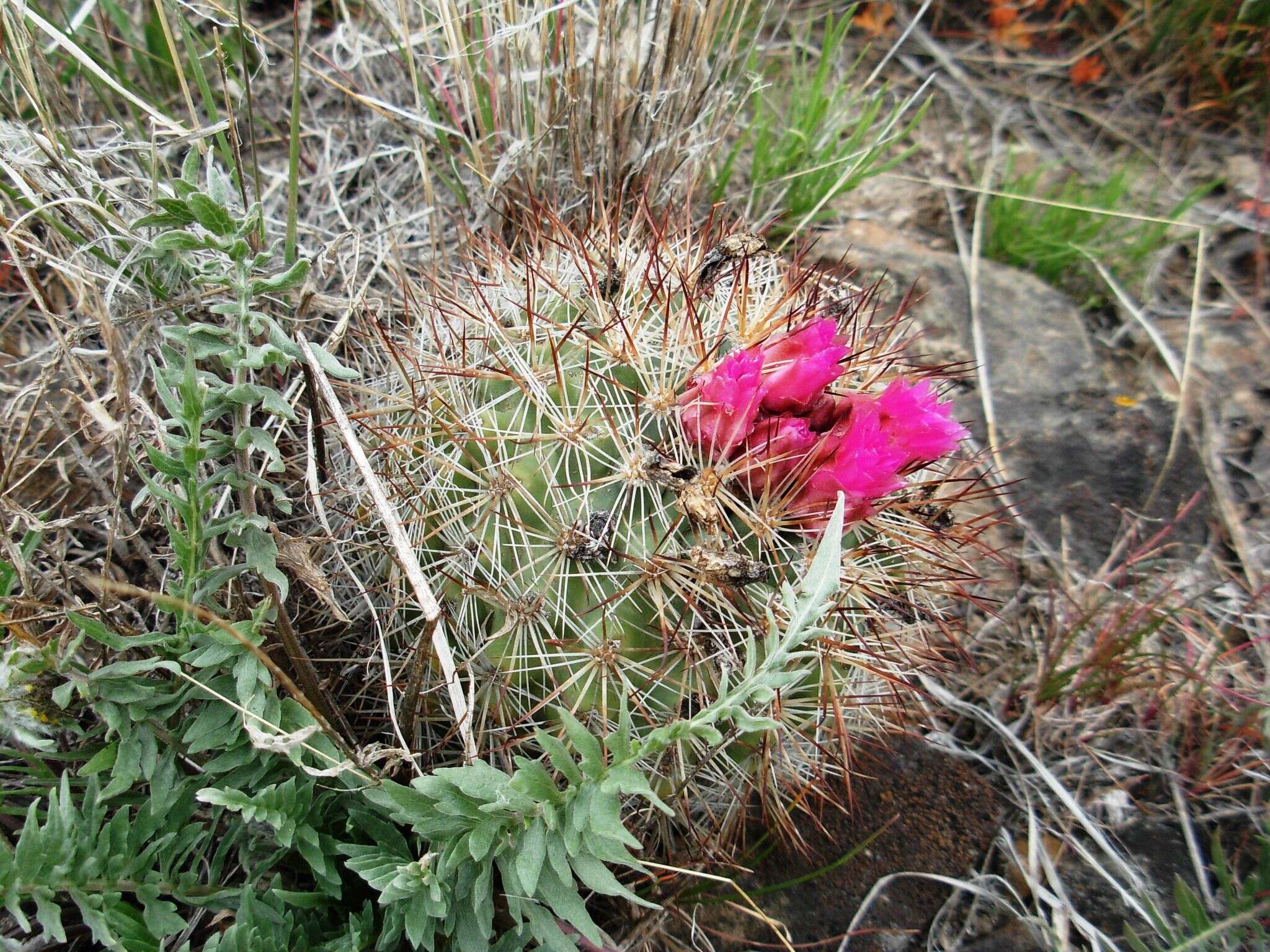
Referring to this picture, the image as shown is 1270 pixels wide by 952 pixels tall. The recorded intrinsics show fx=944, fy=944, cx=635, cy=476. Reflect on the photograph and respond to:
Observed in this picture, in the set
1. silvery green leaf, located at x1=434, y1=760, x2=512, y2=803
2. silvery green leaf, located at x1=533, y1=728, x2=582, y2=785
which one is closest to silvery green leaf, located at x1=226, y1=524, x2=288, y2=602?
silvery green leaf, located at x1=434, y1=760, x2=512, y2=803

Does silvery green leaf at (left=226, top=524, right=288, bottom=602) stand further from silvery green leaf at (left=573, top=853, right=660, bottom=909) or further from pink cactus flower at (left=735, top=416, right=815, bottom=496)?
pink cactus flower at (left=735, top=416, right=815, bottom=496)

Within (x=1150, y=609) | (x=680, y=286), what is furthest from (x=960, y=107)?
(x=680, y=286)

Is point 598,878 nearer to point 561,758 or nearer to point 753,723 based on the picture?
point 561,758

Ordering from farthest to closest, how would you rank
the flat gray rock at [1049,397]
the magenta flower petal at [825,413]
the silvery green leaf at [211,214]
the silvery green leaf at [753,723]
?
1. the flat gray rock at [1049,397]
2. the magenta flower petal at [825,413]
3. the silvery green leaf at [211,214]
4. the silvery green leaf at [753,723]

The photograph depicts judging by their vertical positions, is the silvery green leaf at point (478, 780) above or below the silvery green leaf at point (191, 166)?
below

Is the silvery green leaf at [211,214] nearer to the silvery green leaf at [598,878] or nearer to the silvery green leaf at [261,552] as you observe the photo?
the silvery green leaf at [261,552]

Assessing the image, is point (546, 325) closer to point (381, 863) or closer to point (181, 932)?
point (381, 863)

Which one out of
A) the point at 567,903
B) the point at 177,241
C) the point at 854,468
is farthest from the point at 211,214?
the point at 567,903

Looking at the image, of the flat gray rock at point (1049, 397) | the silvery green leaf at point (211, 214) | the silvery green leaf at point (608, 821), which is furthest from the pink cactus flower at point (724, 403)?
the flat gray rock at point (1049, 397)
